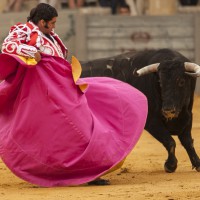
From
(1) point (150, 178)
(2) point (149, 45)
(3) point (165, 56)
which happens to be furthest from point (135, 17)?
(1) point (150, 178)

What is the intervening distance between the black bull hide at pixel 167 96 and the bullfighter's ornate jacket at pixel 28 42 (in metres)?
1.46

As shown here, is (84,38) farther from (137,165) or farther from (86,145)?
(86,145)

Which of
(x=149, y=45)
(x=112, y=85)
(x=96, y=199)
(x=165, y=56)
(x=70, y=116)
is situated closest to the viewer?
(x=96, y=199)

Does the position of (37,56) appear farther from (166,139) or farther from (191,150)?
(191,150)

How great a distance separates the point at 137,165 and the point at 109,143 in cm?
188

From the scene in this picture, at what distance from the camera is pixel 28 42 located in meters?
6.82

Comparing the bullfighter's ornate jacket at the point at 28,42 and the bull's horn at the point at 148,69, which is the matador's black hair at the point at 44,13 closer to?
the bullfighter's ornate jacket at the point at 28,42

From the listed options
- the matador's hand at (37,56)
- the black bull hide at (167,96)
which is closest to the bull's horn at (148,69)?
the black bull hide at (167,96)

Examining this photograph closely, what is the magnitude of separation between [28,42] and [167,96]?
1.73m

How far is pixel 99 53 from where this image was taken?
1532 centimetres

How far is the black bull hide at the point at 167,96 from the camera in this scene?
813 cm

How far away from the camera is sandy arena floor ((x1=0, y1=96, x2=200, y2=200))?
20.6 ft

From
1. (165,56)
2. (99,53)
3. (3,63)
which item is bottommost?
(99,53)

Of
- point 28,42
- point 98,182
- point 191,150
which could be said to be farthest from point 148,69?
point 28,42
